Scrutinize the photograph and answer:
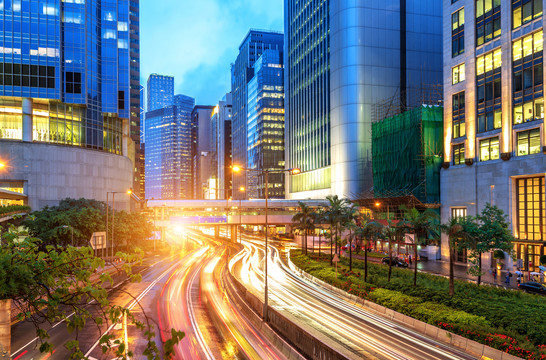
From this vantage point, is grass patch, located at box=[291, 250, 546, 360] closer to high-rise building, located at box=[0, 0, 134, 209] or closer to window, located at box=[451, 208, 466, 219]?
window, located at box=[451, 208, 466, 219]

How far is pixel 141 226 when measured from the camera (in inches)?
2859

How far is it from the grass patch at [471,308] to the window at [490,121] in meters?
26.9

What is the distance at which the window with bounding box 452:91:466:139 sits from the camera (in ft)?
206

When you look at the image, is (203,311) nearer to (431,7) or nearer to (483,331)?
(483,331)

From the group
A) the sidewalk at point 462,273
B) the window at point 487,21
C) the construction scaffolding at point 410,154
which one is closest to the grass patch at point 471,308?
A: the sidewalk at point 462,273

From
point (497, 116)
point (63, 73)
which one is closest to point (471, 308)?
point (497, 116)

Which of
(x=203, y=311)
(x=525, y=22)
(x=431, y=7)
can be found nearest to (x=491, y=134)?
(x=525, y=22)

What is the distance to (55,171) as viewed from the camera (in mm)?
79188

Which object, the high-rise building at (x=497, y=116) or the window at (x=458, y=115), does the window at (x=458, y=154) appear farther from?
the window at (x=458, y=115)

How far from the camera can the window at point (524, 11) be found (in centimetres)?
5099

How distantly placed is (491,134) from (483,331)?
4082 centimetres

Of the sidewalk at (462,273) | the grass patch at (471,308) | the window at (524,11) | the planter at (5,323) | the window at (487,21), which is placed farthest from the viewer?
the window at (487,21)

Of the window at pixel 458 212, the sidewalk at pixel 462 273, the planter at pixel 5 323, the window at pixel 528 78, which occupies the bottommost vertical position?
the sidewalk at pixel 462 273

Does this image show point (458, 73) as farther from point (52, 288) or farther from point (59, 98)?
point (59, 98)
